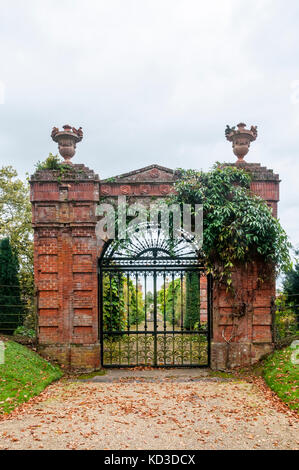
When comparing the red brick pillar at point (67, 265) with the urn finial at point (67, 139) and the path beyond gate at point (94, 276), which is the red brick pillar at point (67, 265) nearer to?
the path beyond gate at point (94, 276)

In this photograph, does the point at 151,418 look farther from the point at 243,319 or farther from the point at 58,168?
the point at 58,168

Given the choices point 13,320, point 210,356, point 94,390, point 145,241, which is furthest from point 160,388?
point 13,320

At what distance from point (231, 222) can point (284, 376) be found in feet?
11.7

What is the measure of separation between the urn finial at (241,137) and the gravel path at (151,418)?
558 centimetres

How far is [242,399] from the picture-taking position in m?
6.86

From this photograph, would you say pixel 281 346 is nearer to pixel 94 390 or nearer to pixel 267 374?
pixel 267 374

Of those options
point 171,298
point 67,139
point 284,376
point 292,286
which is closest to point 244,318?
point 284,376

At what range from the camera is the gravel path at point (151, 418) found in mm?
4930

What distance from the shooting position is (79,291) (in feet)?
29.6

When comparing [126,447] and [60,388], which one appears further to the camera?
[60,388]

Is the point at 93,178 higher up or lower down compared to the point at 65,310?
higher up

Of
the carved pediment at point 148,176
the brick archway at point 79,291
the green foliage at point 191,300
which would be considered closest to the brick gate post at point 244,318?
the brick archway at point 79,291

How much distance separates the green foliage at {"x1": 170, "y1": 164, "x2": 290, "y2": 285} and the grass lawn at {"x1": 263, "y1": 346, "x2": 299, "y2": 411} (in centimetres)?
204

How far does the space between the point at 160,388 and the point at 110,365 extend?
2036 mm
